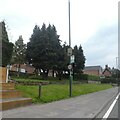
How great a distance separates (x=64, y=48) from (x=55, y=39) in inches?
290

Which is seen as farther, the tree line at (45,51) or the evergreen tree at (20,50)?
the evergreen tree at (20,50)

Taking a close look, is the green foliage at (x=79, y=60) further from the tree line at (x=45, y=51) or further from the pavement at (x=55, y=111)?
the pavement at (x=55, y=111)

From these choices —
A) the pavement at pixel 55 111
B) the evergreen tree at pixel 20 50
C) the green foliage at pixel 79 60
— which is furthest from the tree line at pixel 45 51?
the pavement at pixel 55 111

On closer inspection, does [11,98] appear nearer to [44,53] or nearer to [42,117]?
[42,117]

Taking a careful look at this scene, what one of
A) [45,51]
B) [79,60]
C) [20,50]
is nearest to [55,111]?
[45,51]

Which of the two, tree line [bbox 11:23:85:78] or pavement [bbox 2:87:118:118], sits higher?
tree line [bbox 11:23:85:78]

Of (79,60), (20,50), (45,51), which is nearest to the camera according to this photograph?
(45,51)

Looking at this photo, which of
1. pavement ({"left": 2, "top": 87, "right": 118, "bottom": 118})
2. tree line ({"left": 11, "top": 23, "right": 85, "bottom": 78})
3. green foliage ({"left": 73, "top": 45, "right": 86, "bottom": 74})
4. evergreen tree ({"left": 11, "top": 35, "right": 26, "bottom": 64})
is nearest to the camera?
pavement ({"left": 2, "top": 87, "right": 118, "bottom": 118})

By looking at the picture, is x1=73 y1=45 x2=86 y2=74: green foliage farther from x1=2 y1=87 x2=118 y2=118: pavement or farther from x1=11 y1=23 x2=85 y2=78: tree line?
x1=2 y1=87 x2=118 y2=118: pavement

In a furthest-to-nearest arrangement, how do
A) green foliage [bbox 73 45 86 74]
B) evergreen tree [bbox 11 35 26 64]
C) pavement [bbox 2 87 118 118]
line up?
green foliage [bbox 73 45 86 74], evergreen tree [bbox 11 35 26 64], pavement [bbox 2 87 118 118]

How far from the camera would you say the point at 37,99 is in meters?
19.0

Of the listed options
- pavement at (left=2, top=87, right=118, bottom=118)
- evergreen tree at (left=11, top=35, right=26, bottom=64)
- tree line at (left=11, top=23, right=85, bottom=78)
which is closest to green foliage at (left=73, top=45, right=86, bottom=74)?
evergreen tree at (left=11, top=35, right=26, bottom=64)

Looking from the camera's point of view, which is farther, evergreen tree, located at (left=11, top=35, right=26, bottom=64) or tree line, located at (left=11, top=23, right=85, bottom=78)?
evergreen tree, located at (left=11, top=35, right=26, bottom=64)

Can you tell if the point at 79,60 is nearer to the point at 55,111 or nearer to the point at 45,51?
the point at 45,51
